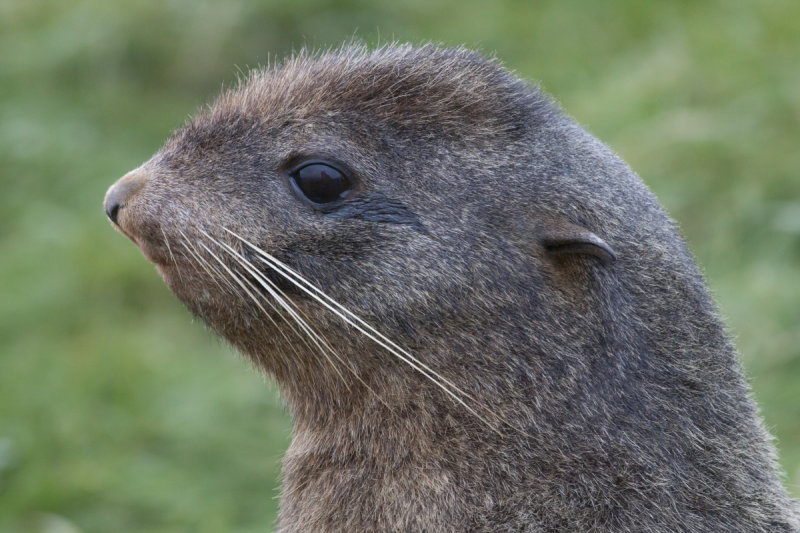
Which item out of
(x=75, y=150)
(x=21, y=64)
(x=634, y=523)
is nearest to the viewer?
(x=634, y=523)

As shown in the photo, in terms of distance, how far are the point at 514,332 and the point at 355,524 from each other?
0.76 metres

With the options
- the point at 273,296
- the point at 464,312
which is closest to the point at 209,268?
the point at 273,296

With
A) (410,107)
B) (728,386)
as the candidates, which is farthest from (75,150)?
(728,386)

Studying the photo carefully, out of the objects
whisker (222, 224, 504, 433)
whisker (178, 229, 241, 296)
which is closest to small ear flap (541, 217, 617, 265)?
whisker (222, 224, 504, 433)

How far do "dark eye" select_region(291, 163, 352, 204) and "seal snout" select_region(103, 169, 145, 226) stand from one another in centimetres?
56

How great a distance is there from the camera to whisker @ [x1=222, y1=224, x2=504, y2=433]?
3684 mm

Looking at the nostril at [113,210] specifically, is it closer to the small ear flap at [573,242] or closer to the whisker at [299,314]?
the whisker at [299,314]

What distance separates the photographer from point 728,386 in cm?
386

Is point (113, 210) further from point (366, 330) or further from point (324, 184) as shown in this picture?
point (366, 330)

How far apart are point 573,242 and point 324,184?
780 mm

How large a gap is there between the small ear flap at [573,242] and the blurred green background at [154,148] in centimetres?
167

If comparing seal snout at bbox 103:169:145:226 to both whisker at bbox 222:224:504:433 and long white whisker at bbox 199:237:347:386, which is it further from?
whisker at bbox 222:224:504:433

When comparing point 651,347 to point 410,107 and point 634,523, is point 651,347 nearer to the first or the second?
point 634,523

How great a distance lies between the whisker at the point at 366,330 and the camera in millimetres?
3684
